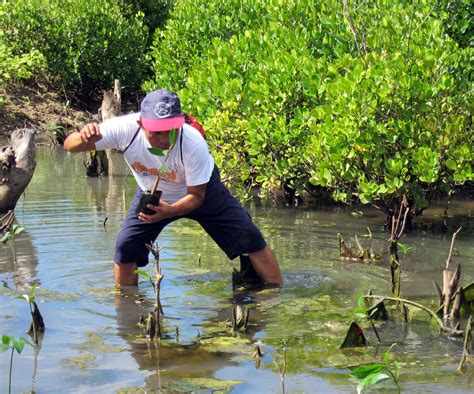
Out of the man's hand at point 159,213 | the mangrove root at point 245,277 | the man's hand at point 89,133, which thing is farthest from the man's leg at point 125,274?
the man's hand at point 89,133

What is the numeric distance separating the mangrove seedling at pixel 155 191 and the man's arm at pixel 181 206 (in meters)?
0.04

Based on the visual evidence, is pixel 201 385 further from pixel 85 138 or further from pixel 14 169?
pixel 14 169

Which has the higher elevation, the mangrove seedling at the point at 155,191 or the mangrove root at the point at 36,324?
the mangrove seedling at the point at 155,191

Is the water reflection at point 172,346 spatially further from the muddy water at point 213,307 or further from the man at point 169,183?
the man at point 169,183

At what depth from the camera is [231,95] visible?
34.2ft

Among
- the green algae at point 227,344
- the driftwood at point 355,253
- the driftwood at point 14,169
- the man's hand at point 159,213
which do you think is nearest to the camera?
the green algae at point 227,344

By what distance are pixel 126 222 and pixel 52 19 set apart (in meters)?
12.2

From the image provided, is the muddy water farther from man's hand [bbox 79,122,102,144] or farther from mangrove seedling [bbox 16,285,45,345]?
man's hand [bbox 79,122,102,144]

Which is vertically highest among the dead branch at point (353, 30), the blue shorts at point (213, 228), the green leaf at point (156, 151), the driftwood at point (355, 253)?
the dead branch at point (353, 30)

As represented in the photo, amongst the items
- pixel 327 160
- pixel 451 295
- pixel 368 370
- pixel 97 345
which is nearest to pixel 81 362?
pixel 97 345

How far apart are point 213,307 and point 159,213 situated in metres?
0.84

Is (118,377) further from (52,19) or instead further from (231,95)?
(52,19)

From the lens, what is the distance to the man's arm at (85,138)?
636cm

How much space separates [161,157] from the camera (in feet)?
21.6
